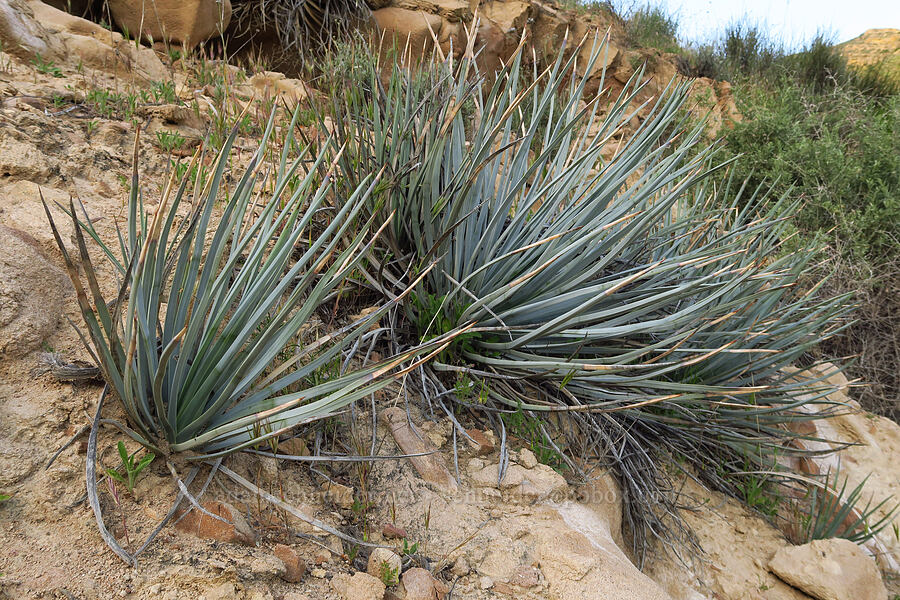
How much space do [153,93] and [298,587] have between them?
3019mm

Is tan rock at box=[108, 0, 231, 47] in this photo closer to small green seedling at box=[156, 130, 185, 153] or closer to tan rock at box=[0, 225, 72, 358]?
small green seedling at box=[156, 130, 185, 153]

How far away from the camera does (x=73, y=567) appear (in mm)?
1168

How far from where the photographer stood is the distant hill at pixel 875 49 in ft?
28.4

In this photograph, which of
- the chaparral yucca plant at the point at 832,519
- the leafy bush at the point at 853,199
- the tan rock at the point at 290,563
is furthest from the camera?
the leafy bush at the point at 853,199

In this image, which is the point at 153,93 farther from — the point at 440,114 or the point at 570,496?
the point at 570,496

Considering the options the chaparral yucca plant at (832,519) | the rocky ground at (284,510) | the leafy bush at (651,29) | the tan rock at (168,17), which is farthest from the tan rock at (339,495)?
the leafy bush at (651,29)

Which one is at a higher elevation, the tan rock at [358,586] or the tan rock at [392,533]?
the tan rock at [358,586]

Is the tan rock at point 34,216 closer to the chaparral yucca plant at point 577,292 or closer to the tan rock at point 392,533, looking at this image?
the chaparral yucca plant at point 577,292

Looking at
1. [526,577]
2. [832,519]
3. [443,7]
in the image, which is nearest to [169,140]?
[526,577]

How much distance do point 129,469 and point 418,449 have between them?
88cm

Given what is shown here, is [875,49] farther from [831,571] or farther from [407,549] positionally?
[407,549]

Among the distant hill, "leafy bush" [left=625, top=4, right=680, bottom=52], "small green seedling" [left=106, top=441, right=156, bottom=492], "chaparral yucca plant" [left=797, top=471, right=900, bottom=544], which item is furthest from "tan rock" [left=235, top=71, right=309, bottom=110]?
the distant hill

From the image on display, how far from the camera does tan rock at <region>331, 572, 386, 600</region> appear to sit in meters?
1.39

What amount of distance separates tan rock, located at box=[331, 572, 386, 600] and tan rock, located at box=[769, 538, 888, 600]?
1786mm
